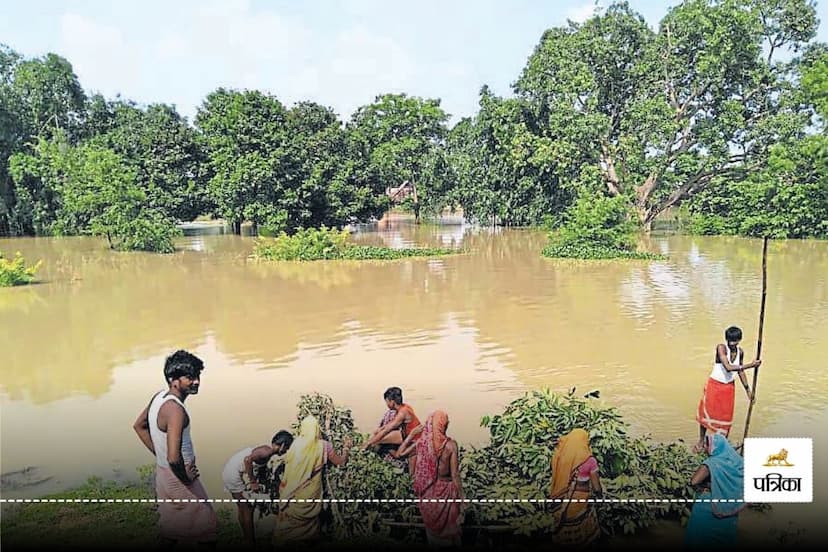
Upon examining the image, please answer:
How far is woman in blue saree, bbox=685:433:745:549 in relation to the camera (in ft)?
9.71

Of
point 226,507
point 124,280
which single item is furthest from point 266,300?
point 226,507

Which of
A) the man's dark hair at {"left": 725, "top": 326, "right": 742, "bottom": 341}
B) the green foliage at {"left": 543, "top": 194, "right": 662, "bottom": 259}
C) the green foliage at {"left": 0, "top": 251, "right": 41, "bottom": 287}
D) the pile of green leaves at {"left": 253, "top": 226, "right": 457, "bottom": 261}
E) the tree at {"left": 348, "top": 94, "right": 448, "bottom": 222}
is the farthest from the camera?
the tree at {"left": 348, "top": 94, "right": 448, "bottom": 222}

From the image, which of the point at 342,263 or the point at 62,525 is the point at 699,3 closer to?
the point at 342,263

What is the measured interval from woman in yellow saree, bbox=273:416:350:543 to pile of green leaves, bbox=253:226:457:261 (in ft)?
42.5

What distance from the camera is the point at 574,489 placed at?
122 inches

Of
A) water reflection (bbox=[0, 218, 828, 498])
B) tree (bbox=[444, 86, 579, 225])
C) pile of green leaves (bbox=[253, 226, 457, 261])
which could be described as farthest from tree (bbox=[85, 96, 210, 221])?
tree (bbox=[444, 86, 579, 225])

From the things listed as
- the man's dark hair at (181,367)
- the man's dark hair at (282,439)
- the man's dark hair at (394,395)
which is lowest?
the man's dark hair at (282,439)

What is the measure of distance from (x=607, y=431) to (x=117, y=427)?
3.48 metres

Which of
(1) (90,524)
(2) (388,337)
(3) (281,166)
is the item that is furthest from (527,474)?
(3) (281,166)

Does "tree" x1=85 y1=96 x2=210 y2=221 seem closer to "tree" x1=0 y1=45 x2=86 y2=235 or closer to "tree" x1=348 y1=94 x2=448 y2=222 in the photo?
"tree" x1=0 y1=45 x2=86 y2=235

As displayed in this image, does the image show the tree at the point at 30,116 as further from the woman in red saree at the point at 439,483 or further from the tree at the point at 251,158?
the woman in red saree at the point at 439,483

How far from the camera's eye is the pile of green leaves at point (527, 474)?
340 cm

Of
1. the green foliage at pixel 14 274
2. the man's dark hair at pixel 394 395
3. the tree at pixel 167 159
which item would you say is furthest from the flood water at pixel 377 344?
the tree at pixel 167 159

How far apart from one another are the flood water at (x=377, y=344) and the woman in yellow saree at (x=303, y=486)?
3.17 ft
